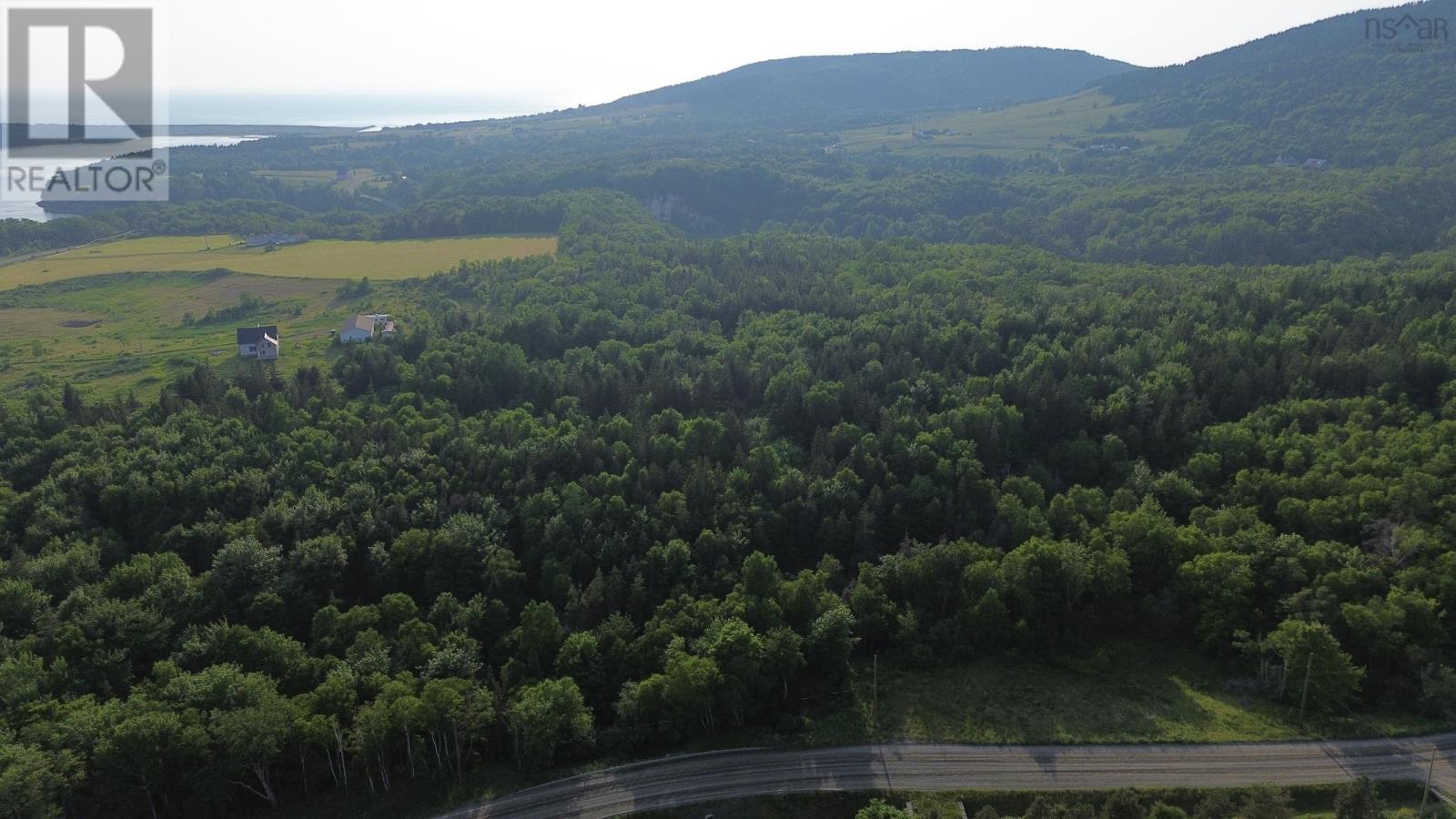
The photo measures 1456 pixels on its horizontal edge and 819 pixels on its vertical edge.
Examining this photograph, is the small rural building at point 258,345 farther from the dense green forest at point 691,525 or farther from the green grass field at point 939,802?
the green grass field at point 939,802

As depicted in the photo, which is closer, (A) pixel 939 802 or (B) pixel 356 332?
(A) pixel 939 802

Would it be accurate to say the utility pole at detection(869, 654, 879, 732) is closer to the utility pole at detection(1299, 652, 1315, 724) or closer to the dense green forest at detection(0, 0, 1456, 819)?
Answer: the dense green forest at detection(0, 0, 1456, 819)

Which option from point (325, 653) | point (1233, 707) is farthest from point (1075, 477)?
point (325, 653)

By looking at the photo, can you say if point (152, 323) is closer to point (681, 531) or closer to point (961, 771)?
point (681, 531)

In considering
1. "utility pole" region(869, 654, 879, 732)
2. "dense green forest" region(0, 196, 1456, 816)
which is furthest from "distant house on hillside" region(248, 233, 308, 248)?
"utility pole" region(869, 654, 879, 732)

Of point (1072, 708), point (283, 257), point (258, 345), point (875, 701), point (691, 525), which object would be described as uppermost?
point (283, 257)

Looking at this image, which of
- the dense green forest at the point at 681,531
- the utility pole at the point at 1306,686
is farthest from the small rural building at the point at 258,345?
the utility pole at the point at 1306,686

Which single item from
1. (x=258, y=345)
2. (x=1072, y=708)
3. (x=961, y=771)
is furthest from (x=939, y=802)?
(x=258, y=345)

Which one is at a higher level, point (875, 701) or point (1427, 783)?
point (1427, 783)
